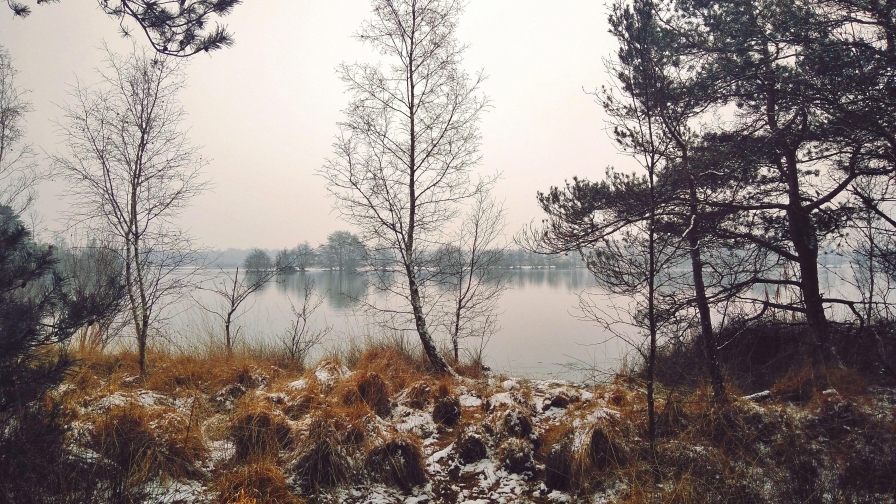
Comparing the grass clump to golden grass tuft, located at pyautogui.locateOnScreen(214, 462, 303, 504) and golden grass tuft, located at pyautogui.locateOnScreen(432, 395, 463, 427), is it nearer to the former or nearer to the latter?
golden grass tuft, located at pyautogui.locateOnScreen(214, 462, 303, 504)

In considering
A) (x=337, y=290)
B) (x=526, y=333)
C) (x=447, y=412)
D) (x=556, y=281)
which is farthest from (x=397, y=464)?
(x=556, y=281)

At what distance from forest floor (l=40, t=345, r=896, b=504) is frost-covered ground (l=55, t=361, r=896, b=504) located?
0.01 metres

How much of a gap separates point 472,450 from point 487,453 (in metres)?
0.16

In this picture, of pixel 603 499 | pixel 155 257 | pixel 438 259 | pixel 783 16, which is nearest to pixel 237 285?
pixel 155 257

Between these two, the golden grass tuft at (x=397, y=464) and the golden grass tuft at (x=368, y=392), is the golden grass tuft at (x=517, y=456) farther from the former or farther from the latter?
the golden grass tuft at (x=368, y=392)

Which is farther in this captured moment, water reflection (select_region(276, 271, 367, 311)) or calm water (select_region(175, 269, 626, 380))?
calm water (select_region(175, 269, 626, 380))

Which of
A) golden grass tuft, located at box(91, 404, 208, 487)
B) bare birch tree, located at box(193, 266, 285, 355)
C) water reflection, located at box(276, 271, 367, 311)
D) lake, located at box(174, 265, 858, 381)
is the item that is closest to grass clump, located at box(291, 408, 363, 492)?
golden grass tuft, located at box(91, 404, 208, 487)

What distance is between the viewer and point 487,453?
418cm

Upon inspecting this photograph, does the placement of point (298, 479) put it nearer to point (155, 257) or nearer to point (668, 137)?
point (668, 137)

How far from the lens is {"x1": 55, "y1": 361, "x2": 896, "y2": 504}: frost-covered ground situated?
308cm

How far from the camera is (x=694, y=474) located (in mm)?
3305

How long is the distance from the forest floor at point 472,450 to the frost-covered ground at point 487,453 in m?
0.01

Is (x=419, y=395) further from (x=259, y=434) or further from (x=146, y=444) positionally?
(x=146, y=444)

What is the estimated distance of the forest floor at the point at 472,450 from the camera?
3070mm
